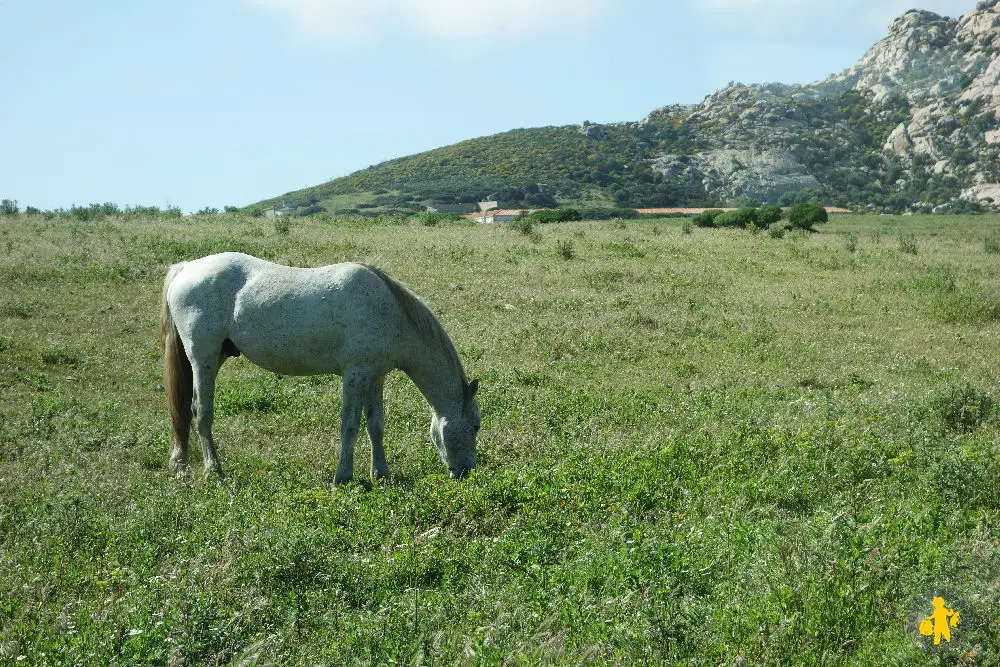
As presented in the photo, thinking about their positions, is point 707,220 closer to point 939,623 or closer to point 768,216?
point 768,216

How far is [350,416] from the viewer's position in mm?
8641

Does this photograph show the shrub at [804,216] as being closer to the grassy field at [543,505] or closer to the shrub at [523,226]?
the shrub at [523,226]

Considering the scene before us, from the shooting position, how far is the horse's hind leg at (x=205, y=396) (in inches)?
363

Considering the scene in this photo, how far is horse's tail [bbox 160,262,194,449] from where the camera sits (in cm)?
943

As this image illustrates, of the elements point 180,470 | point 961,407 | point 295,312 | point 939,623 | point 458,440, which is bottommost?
point 961,407

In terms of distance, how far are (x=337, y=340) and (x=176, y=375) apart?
2.26 meters

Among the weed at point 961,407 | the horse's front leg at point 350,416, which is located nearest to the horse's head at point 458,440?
the horse's front leg at point 350,416

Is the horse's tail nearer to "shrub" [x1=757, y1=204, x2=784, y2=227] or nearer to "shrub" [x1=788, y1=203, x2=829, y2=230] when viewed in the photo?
"shrub" [x1=757, y1=204, x2=784, y2=227]

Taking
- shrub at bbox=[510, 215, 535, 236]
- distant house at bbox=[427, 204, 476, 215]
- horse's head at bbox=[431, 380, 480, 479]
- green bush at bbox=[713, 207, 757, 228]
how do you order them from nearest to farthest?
1. horse's head at bbox=[431, 380, 480, 479]
2. shrub at bbox=[510, 215, 535, 236]
3. green bush at bbox=[713, 207, 757, 228]
4. distant house at bbox=[427, 204, 476, 215]

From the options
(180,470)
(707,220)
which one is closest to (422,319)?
(180,470)

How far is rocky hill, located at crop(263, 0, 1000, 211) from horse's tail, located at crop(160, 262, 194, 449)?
82691mm

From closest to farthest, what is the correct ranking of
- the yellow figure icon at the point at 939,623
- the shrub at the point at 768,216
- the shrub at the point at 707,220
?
the yellow figure icon at the point at 939,623, the shrub at the point at 768,216, the shrub at the point at 707,220

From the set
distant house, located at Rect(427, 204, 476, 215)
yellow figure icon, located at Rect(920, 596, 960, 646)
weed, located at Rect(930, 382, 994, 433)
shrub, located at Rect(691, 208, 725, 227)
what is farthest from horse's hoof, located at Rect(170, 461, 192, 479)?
distant house, located at Rect(427, 204, 476, 215)

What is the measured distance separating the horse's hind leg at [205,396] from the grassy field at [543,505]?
30 cm
